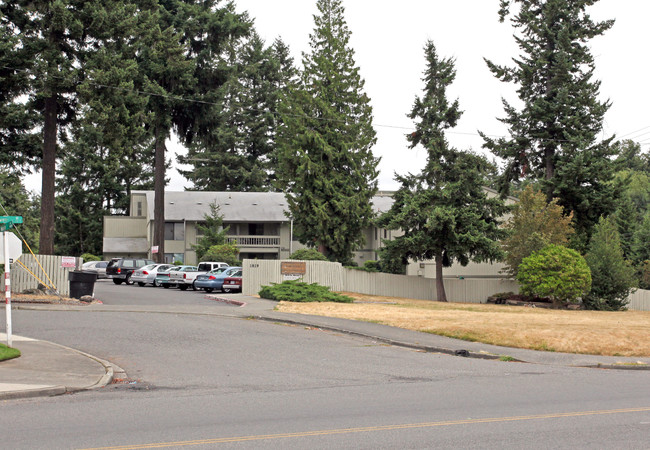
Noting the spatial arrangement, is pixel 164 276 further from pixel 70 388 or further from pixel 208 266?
pixel 70 388

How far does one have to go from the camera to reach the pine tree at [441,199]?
3728cm

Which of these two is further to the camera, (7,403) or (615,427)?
(7,403)

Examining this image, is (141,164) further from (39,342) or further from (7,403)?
(7,403)

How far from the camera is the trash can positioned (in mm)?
26688

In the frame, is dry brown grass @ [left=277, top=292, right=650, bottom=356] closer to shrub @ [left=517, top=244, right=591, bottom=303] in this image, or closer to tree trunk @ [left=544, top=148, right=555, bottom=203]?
shrub @ [left=517, top=244, right=591, bottom=303]

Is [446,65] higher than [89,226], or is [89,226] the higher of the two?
[446,65]

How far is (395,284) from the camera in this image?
4162cm

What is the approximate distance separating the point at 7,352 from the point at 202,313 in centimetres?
1072

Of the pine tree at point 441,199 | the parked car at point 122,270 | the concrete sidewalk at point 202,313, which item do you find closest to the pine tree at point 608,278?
the pine tree at point 441,199

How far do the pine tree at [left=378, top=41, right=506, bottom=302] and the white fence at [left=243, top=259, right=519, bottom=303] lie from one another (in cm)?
257

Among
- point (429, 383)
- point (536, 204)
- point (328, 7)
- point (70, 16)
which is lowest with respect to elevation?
point (429, 383)

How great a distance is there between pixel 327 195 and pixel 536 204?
13.6 metres

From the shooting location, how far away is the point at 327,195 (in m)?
45.6

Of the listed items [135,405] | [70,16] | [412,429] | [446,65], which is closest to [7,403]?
[135,405]
